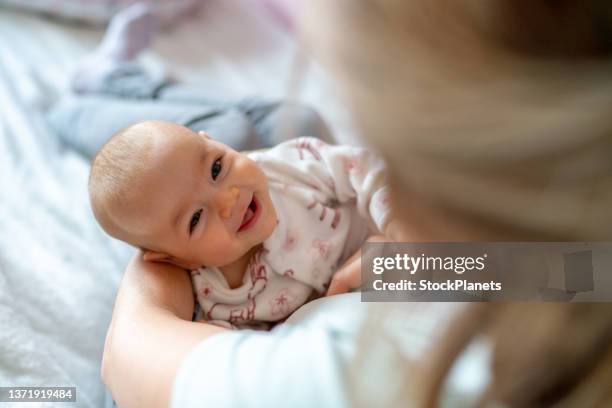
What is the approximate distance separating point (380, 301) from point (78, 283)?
62 cm

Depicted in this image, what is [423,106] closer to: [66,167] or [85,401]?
[85,401]

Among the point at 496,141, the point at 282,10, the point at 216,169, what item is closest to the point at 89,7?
the point at 282,10

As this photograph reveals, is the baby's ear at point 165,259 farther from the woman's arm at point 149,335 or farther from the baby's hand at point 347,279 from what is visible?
the baby's hand at point 347,279

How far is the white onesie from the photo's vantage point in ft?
2.94

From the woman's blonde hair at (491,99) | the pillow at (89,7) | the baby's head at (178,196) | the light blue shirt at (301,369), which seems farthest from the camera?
the pillow at (89,7)

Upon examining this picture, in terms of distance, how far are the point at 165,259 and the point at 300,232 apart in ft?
0.67

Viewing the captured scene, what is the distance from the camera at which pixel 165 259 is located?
2.86 feet

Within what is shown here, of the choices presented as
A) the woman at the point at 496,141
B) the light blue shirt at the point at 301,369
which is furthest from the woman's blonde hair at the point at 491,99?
the light blue shirt at the point at 301,369

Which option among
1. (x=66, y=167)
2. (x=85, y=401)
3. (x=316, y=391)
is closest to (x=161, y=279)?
(x=85, y=401)

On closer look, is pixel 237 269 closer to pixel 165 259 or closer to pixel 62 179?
pixel 165 259

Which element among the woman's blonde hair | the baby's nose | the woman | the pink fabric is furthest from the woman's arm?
the pink fabric

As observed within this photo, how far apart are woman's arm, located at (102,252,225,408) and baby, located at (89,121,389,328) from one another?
0.03 metres

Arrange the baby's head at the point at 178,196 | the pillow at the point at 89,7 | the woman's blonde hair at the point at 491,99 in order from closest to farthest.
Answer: the woman's blonde hair at the point at 491,99 → the baby's head at the point at 178,196 → the pillow at the point at 89,7

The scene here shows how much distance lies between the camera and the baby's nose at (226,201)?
0.84 m
